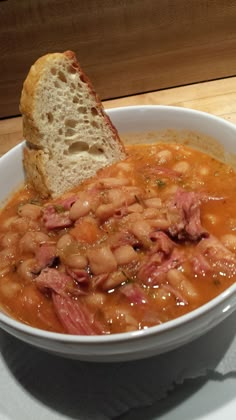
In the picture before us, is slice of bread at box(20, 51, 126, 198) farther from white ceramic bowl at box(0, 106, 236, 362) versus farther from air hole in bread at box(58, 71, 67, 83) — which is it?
white ceramic bowl at box(0, 106, 236, 362)

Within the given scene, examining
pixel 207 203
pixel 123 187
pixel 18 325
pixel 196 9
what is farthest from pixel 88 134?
pixel 196 9

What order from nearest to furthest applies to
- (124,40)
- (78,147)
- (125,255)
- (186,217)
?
(125,255) < (186,217) < (78,147) < (124,40)

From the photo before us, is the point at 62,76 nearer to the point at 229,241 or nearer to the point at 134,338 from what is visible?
the point at 229,241

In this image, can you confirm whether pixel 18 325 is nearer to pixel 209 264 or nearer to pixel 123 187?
pixel 209 264

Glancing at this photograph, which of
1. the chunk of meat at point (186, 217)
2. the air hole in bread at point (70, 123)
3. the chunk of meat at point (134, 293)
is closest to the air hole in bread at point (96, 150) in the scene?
the air hole in bread at point (70, 123)

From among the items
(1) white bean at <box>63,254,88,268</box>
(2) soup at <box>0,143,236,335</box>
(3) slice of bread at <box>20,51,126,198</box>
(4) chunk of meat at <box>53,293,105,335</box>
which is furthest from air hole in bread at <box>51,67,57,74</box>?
(4) chunk of meat at <box>53,293,105,335</box>

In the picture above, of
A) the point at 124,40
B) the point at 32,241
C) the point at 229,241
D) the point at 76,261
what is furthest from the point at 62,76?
the point at 124,40

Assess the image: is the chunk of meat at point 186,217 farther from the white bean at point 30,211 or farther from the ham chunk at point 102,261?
the white bean at point 30,211
